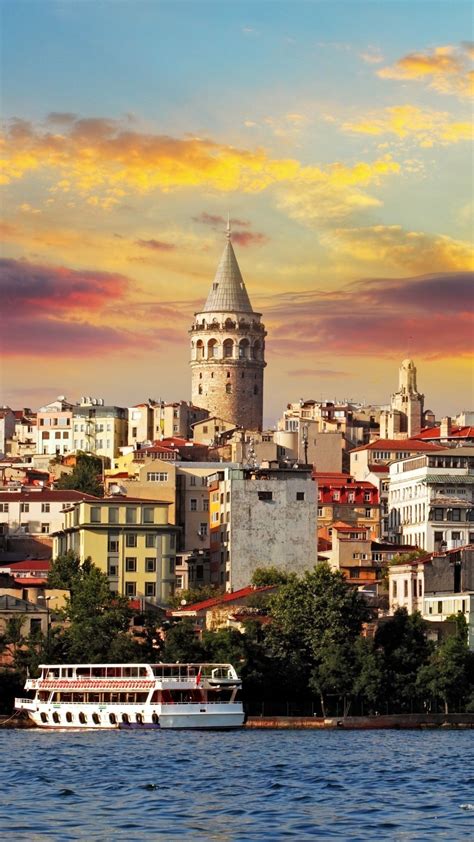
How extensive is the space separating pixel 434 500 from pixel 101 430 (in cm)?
5887

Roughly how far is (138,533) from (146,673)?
25053 millimetres

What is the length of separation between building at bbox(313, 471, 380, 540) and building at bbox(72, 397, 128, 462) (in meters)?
42.6

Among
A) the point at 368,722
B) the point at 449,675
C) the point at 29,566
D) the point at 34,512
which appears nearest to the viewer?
the point at 368,722

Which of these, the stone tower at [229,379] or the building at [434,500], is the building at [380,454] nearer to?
the building at [434,500]

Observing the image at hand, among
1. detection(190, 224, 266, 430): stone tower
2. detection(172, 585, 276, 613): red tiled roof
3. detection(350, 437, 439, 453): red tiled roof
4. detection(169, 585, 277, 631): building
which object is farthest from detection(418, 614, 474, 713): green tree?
detection(190, 224, 266, 430): stone tower

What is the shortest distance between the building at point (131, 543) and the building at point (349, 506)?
765 inches

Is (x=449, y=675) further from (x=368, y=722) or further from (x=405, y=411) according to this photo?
(x=405, y=411)

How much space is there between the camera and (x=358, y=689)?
88375 mm

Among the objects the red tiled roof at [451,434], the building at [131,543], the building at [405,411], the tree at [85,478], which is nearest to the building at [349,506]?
the tree at [85,478]

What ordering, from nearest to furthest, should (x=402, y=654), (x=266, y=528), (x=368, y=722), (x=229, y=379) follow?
(x=368, y=722)
(x=402, y=654)
(x=266, y=528)
(x=229, y=379)

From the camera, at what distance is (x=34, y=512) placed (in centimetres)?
13612

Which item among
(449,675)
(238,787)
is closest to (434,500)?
(449,675)

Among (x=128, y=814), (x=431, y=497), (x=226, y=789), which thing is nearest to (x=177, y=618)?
(x=431, y=497)

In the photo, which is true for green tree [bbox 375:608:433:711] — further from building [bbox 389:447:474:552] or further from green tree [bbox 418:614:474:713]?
building [bbox 389:447:474:552]
